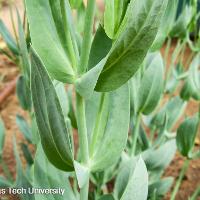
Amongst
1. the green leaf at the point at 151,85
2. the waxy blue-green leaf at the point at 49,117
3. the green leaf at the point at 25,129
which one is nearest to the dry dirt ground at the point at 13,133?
the green leaf at the point at 25,129

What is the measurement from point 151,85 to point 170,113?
0.27m

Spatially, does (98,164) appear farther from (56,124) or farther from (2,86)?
(2,86)

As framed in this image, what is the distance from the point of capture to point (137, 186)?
0.52 meters

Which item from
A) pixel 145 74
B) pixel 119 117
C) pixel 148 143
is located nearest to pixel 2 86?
pixel 148 143

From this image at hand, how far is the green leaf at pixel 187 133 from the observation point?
88 cm

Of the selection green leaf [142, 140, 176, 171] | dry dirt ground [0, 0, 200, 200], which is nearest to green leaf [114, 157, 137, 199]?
green leaf [142, 140, 176, 171]

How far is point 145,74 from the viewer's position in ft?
2.79

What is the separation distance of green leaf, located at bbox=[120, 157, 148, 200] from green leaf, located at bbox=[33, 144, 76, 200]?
0.11 metres

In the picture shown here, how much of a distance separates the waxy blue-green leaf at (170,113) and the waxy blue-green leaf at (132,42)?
55 centimetres

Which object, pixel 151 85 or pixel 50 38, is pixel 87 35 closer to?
pixel 50 38

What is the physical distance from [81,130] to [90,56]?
9cm

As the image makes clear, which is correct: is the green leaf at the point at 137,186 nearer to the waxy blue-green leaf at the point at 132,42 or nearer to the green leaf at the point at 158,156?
the waxy blue-green leaf at the point at 132,42

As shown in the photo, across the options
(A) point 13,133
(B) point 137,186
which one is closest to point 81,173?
(B) point 137,186

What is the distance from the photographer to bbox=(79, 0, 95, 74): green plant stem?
473mm
